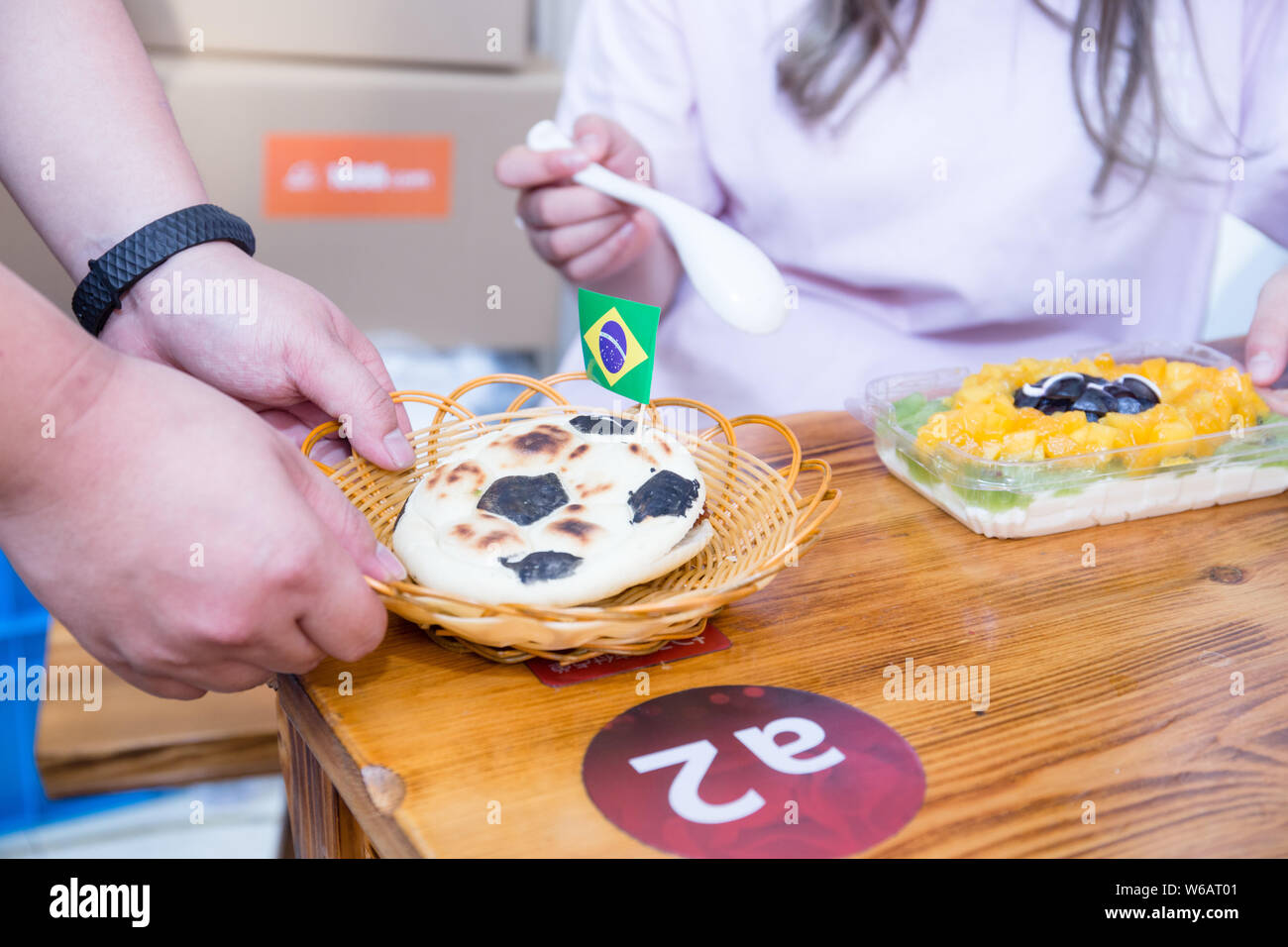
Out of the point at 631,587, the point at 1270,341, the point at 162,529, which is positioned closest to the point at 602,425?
the point at 631,587

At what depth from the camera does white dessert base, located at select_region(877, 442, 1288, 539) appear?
1.02 metres

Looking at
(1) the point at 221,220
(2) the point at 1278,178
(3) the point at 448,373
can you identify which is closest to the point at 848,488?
(1) the point at 221,220

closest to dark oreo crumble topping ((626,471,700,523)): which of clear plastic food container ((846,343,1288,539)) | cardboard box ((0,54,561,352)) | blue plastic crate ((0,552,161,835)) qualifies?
clear plastic food container ((846,343,1288,539))

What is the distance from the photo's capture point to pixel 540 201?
4.50 feet

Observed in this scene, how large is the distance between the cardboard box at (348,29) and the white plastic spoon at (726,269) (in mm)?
1226

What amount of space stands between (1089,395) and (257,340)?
2.63ft

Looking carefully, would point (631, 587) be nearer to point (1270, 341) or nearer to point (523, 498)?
point (523, 498)

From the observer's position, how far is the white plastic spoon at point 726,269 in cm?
99

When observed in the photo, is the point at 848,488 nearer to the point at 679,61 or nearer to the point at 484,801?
the point at 484,801

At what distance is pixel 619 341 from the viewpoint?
3.13 feet

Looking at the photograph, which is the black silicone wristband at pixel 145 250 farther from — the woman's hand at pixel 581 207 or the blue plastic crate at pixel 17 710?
the blue plastic crate at pixel 17 710

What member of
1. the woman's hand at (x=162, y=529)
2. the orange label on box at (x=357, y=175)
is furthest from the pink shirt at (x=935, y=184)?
the woman's hand at (x=162, y=529)
